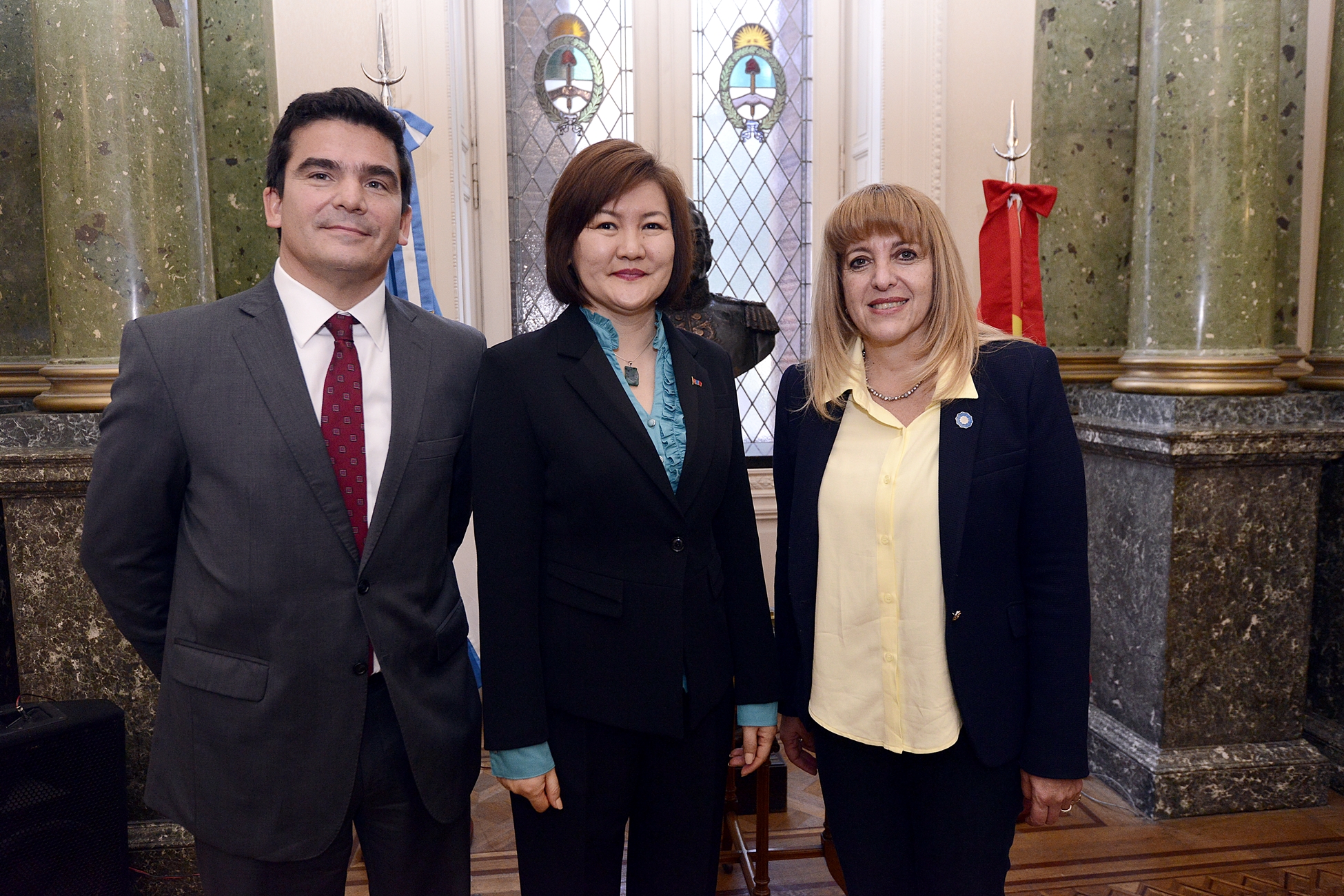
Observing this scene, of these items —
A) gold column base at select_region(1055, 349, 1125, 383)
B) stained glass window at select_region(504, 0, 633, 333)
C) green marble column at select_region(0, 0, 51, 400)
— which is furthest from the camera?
stained glass window at select_region(504, 0, 633, 333)

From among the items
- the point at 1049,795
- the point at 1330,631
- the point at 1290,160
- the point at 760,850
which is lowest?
the point at 760,850

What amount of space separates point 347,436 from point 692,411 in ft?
1.81

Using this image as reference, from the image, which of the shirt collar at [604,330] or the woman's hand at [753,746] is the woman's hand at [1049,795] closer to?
the woman's hand at [753,746]

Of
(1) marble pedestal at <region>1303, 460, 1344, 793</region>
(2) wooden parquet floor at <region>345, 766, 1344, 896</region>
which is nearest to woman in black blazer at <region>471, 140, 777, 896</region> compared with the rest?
(2) wooden parquet floor at <region>345, 766, 1344, 896</region>

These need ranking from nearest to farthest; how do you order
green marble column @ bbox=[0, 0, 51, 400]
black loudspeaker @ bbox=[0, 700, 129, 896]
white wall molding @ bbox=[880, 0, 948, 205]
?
black loudspeaker @ bbox=[0, 700, 129, 896]
green marble column @ bbox=[0, 0, 51, 400]
white wall molding @ bbox=[880, 0, 948, 205]

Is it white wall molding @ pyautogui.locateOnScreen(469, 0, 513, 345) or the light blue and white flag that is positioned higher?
white wall molding @ pyautogui.locateOnScreen(469, 0, 513, 345)

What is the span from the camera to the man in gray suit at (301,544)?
133 cm

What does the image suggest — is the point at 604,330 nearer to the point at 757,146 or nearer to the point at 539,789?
the point at 539,789

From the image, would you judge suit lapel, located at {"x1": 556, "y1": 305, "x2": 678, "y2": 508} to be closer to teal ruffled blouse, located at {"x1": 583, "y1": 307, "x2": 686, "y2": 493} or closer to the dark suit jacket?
teal ruffled blouse, located at {"x1": 583, "y1": 307, "x2": 686, "y2": 493}

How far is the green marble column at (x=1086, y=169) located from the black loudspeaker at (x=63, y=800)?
11.6 feet

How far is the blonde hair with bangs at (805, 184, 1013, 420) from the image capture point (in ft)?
4.76

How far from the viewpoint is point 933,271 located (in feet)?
4.83

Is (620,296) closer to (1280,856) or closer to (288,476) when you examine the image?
(288,476)

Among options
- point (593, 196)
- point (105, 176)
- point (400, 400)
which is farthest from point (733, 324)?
point (105, 176)
